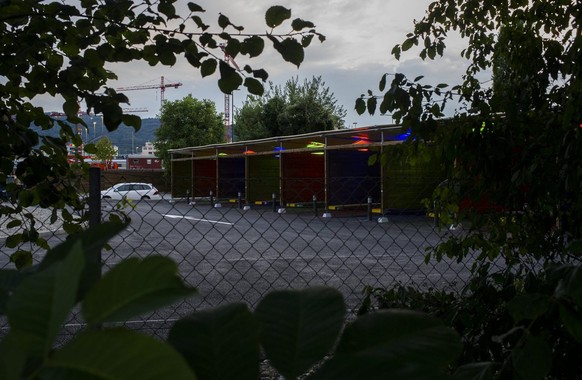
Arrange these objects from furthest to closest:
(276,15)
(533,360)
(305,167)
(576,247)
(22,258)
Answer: (305,167), (22,258), (276,15), (576,247), (533,360)

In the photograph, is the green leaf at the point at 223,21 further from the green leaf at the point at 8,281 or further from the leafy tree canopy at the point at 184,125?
the leafy tree canopy at the point at 184,125

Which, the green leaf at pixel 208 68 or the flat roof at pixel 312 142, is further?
the flat roof at pixel 312 142

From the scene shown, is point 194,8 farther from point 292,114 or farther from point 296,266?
point 292,114

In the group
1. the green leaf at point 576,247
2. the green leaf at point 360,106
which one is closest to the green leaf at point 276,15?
the green leaf at point 360,106

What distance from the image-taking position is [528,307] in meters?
0.97

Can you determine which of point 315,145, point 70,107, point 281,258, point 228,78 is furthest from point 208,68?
point 315,145

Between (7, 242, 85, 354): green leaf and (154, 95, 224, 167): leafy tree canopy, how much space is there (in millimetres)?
38708

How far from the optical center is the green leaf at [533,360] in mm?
756

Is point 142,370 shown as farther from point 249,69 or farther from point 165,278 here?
point 249,69

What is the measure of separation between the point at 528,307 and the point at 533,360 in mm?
215

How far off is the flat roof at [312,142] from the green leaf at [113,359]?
13.7m

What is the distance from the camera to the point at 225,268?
30.5 ft

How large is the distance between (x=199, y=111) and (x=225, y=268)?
31.0 m

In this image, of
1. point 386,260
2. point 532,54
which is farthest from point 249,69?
point 386,260
